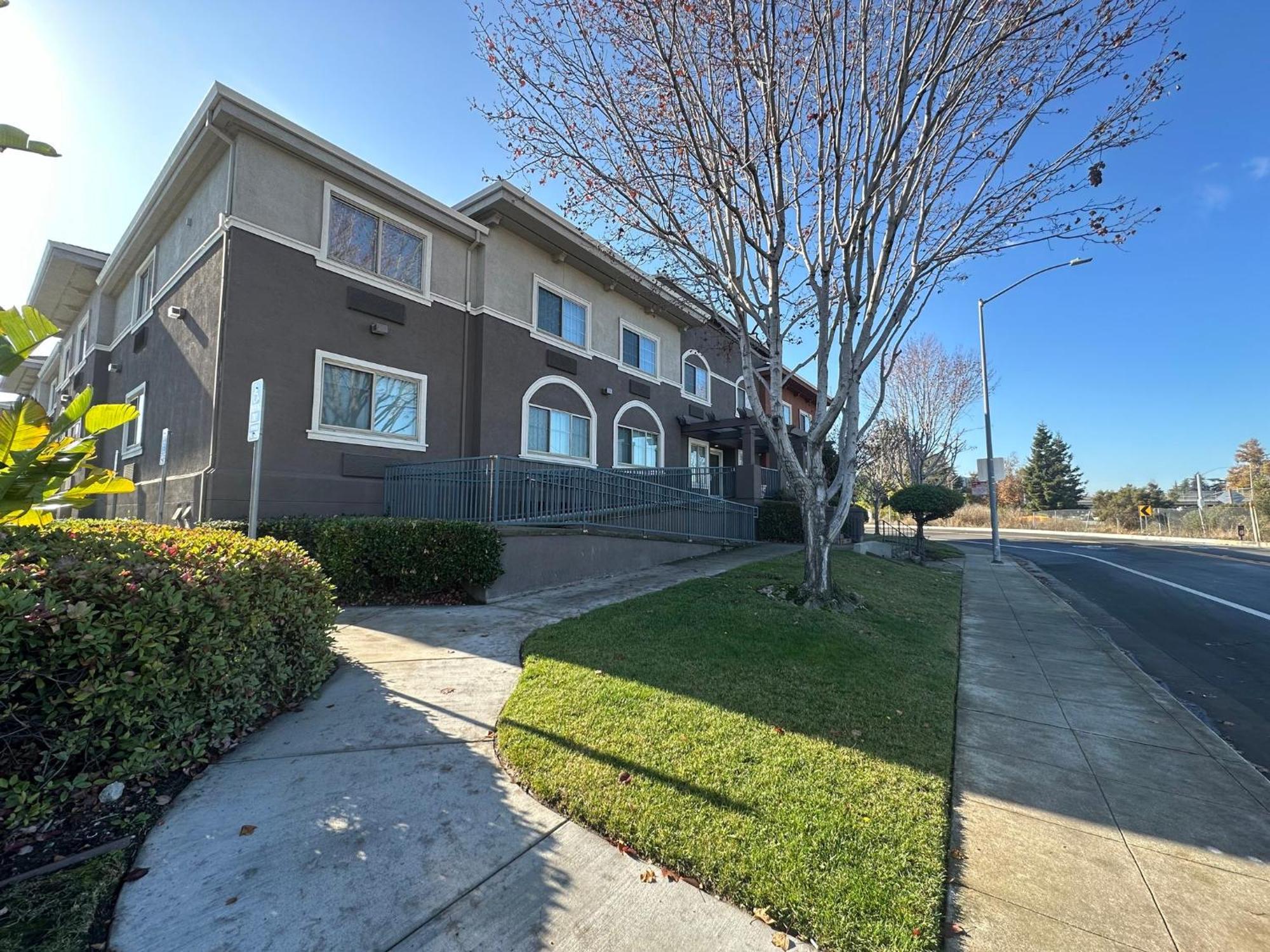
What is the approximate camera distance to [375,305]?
432 inches

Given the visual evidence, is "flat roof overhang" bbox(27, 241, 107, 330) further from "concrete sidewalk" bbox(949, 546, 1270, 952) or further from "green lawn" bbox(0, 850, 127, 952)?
"concrete sidewalk" bbox(949, 546, 1270, 952)

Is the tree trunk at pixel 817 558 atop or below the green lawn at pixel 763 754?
atop

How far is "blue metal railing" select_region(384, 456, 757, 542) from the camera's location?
31.0ft

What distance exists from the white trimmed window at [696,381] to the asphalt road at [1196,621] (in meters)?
12.2

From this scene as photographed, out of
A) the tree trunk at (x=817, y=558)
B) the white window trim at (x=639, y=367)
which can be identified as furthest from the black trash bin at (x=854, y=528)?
the tree trunk at (x=817, y=558)

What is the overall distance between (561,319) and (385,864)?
13.8 meters

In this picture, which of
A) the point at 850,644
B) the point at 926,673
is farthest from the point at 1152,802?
the point at 850,644

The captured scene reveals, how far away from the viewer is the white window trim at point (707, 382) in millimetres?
20031

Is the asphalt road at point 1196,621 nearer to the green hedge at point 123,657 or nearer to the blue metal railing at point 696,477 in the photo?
the green hedge at point 123,657

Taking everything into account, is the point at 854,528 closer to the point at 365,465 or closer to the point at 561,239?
the point at 561,239

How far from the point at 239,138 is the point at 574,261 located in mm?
7562

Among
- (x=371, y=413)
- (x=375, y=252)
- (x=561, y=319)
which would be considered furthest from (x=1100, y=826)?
(x=561, y=319)

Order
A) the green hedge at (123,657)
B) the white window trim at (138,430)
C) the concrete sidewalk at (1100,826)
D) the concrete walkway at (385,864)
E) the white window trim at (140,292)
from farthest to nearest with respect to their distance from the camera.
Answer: the white window trim at (140,292) → the white window trim at (138,430) → the green hedge at (123,657) → the concrete sidewalk at (1100,826) → the concrete walkway at (385,864)

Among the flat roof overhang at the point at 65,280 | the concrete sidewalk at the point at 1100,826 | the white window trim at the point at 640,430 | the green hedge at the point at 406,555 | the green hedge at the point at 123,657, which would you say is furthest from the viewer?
the white window trim at the point at 640,430
